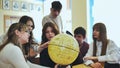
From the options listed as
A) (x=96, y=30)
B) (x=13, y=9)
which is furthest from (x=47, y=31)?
(x=13, y=9)

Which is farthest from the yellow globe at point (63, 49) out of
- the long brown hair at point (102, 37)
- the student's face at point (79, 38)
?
the student's face at point (79, 38)

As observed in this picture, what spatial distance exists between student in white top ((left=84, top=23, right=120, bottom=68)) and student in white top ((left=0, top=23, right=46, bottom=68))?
1060 millimetres

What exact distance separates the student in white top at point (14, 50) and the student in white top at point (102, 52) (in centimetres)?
106

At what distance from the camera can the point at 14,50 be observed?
6.11 feet

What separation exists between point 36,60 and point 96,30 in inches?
34.4

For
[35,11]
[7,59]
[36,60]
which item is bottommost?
[36,60]

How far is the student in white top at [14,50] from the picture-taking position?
185 cm

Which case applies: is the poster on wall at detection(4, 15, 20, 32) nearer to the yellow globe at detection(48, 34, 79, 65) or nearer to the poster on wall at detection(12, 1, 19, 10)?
the poster on wall at detection(12, 1, 19, 10)

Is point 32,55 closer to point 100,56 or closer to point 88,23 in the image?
point 100,56

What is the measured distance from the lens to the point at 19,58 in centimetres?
185

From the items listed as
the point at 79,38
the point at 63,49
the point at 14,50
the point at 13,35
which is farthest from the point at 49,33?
the point at 14,50

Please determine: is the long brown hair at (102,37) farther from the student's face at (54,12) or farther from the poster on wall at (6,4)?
the poster on wall at (6,4)

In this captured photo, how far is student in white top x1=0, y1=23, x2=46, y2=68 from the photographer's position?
1.85 meters

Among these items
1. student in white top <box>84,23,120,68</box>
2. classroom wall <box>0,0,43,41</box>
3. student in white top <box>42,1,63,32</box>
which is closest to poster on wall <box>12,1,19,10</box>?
classroom wall <box>0,0,43,41</box>
